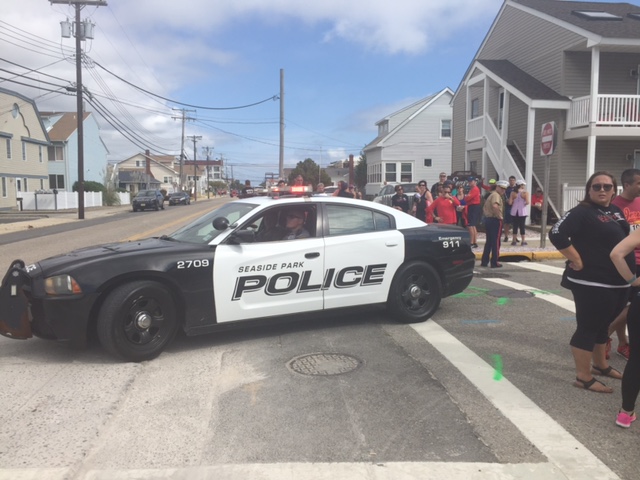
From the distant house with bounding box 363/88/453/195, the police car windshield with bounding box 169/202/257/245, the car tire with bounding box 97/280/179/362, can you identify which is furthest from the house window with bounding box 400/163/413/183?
the car tire with bounding box 97/280/179/362

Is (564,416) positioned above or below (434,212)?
below

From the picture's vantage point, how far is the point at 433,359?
495cm

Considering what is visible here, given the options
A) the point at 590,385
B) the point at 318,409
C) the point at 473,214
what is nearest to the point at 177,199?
the point at 473,214

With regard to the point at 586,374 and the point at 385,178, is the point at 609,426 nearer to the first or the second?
the point at 586,374

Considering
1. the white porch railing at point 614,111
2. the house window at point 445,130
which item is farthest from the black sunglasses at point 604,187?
the house window at point 445,130

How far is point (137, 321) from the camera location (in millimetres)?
4770

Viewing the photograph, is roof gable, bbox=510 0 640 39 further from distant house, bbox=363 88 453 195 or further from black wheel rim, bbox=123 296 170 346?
black wheel rim, bbox=123 296 170 346

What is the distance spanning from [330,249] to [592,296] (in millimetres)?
2552

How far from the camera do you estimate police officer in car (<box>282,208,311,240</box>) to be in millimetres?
5688

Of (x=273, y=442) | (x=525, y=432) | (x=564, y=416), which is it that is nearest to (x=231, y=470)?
(x=273, y=442)

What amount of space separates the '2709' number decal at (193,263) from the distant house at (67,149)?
1760 inches

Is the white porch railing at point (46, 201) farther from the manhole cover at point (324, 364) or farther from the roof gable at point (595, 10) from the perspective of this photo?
the manhole cover at point (324, 364)

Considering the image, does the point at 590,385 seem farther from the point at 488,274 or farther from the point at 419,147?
the point at 419,147

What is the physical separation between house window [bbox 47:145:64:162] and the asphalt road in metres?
46.6
